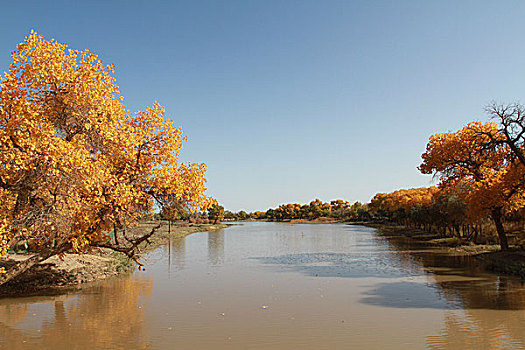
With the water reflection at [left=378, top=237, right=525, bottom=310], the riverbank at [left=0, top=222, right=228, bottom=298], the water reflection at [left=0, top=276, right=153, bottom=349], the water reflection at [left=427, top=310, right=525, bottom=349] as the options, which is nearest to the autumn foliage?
the water reflection at [left=0, top=276, right=153, bottom=349]

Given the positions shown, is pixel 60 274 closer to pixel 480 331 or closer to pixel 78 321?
pixel 78 321

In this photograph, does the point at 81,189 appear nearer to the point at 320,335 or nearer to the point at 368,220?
the point at 320,335

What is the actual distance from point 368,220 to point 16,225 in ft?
369

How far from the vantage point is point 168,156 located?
13.1m

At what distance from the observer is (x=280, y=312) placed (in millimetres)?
13492

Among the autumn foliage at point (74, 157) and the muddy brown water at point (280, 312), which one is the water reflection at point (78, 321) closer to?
the muddy brown water at point (280, 312)

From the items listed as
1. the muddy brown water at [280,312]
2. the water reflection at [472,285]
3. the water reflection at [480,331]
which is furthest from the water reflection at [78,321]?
the water reflection at [472,285]

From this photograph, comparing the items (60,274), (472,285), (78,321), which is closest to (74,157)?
(78,321)

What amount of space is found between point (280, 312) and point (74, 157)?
8764mm

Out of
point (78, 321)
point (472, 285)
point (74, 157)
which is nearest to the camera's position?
point (74, 157)

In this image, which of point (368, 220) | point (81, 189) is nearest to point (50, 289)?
point (81, 189)

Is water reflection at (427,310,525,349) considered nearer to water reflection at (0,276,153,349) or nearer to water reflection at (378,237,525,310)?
water reflection at (378,237,525,310)

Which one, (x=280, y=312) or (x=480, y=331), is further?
(x=280, y=312)

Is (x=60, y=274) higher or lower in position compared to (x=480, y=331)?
higher
